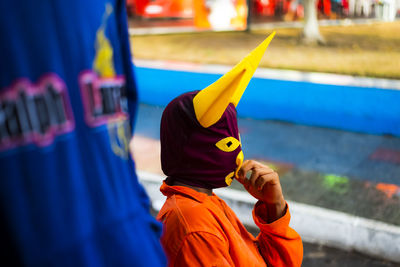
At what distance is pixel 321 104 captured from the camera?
680 centimetres

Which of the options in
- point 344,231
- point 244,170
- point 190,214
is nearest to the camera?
point 190,214

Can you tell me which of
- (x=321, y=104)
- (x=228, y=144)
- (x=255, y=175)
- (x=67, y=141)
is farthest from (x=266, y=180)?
(x=321, y=104)

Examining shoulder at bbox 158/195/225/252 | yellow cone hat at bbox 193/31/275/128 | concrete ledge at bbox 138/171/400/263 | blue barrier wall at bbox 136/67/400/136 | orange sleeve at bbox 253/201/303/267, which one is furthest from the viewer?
blue barrier wall at bbox 136/67/400/136

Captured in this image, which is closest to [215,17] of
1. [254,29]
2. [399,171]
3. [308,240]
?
[254,29]

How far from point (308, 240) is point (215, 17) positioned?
793 cm

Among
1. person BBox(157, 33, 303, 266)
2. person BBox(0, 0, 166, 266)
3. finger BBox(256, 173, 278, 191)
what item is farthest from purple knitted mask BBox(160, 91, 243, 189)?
person BBox(0, 0, 166, 266)

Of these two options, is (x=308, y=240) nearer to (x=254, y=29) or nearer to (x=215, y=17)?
(x=254, y=29)

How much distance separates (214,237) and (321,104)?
18.4 ft

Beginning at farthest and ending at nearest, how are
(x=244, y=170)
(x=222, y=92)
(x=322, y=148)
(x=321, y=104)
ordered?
(x=321, y=104) < (x=322, y=148) < (x=244, y=170) < (x=222, y=92)

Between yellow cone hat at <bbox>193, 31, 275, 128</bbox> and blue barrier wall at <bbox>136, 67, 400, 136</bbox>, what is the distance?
5247mm

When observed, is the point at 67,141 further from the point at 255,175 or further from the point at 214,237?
the point at 255,175

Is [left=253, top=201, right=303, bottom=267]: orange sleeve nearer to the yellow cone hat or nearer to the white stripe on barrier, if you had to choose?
the yellow cone hat

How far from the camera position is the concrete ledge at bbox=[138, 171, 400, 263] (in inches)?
129

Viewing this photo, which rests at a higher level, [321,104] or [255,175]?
[255,175]
